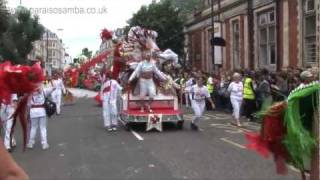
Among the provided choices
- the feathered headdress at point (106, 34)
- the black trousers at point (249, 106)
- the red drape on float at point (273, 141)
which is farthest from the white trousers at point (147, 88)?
the red drape on float at point (273, 141)

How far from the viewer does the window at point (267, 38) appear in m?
29.3

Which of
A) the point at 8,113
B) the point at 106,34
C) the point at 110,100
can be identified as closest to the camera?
the point at 8,113

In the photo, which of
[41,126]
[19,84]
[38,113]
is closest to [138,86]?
[41,126]

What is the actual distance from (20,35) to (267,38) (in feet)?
68.7

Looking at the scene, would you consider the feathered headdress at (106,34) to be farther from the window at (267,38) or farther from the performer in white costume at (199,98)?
the window at (267,38)

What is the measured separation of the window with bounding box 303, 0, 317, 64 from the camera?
81.5 feet

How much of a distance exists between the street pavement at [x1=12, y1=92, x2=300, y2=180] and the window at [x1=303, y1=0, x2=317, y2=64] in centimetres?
772

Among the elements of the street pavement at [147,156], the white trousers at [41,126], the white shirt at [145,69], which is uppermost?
the white shirt at [145,69]

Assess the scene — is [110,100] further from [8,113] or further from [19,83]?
[19,83]

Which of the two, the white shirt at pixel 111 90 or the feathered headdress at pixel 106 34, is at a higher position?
the feathered headdress at pixel 106 34

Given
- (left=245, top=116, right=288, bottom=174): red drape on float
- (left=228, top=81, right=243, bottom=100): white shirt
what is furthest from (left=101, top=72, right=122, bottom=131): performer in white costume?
(left=245, top=116, right=288, bottom=174): red drape on float

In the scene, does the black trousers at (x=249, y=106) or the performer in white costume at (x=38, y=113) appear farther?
the black trousers at (x=249, y=106)

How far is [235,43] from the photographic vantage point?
3497cm

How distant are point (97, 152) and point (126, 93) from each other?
18.7 feet
